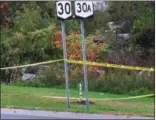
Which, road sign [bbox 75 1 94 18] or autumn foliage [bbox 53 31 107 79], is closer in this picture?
road sign [bbox 75 1 94 18]

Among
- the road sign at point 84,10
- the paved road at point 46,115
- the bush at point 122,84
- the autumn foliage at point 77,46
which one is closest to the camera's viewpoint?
the paved road at point 46,115

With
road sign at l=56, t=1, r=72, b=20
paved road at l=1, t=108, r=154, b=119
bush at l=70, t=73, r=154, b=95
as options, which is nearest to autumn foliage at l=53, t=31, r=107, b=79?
bush at l=70, t=73, r=154, b=95

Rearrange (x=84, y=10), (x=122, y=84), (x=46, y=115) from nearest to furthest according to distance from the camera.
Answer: (x=46, y=115), (x=84, y=10), (x=122, y=84)

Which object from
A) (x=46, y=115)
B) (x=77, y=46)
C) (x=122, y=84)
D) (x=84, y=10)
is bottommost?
(x=122, y=84)

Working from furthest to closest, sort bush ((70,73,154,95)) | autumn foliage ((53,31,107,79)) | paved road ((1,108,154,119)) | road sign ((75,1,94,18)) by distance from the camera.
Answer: autumn foliage ((53,31,107,79)) < bush ((70,73,154,95)) < road sign ((75,1,94,18)) < paved road ((1,108,154,119))

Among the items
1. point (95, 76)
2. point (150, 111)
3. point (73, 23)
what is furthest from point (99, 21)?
point (150, 111)

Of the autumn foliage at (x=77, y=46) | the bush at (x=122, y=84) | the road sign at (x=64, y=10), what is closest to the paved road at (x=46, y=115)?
the road sign at (x=64, y=10)

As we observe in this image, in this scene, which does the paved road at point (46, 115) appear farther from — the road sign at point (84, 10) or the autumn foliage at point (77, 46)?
the autumn foliage at point (77, 46)

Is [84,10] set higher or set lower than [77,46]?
higher

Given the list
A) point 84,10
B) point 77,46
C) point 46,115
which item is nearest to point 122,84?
point 77,46

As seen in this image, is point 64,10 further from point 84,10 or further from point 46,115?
point 46,115

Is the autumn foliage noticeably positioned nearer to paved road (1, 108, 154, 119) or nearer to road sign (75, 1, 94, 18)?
road sign (75, 1, 94, 18)

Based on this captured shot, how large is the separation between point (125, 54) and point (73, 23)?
3.42m

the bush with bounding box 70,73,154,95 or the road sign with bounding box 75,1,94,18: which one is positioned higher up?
the road sign with bounding box 75,1,94,18
